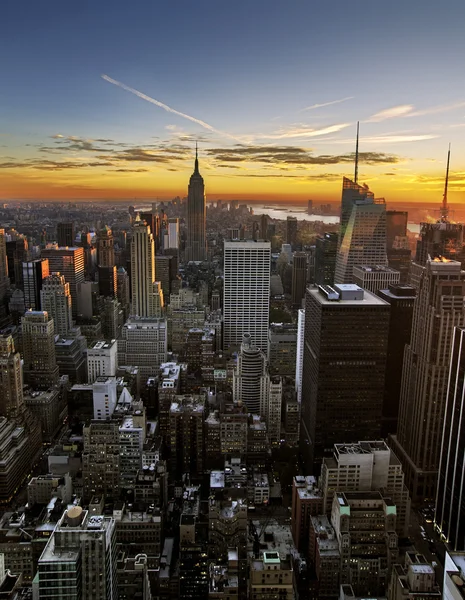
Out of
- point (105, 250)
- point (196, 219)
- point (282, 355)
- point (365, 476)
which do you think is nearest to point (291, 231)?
point (196, 219)

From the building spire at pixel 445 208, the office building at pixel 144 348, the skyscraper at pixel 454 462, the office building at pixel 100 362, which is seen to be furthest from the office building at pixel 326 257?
the skyscraper at pixel 454 462

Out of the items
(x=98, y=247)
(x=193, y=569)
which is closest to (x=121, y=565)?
(x=193, y=569)

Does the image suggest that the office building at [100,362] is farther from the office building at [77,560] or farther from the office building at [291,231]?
the office building at [77,560]

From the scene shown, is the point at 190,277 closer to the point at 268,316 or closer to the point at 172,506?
the point at 268,316

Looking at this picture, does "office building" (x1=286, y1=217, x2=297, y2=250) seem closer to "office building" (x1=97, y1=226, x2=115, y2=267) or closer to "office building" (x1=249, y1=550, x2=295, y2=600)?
"office building" (x1=97, y1=226, x2=115, y2=267)

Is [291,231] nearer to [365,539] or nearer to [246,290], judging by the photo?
[246,290]

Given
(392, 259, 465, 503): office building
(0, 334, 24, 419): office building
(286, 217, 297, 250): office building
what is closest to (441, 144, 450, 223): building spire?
(392, 259, 465, 503): office building

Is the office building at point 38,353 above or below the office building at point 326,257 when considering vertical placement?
below
